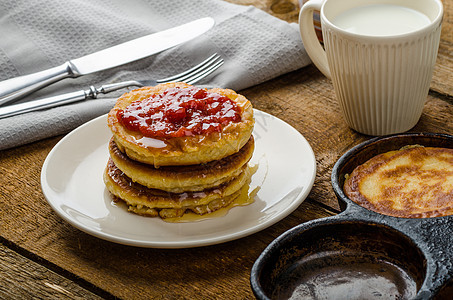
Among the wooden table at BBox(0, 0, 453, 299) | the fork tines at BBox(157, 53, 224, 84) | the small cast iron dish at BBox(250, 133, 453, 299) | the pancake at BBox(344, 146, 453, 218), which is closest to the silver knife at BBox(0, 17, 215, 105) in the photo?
the fork tines at BBox(157, 53, 224, 84)

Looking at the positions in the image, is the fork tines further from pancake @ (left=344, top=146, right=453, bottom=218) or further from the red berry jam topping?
pancake @ (left=344, top=146, right=453, bottom=218)

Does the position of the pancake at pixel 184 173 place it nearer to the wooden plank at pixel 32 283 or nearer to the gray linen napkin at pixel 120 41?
the wooden plank at pixel 32 283

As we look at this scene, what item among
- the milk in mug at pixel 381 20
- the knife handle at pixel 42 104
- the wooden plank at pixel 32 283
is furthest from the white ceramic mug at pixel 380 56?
the wooden plank at pixel 32 283

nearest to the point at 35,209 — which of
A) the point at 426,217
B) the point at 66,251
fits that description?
the point at 66,251

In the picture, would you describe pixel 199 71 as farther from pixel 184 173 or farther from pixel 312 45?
pixel 184 173

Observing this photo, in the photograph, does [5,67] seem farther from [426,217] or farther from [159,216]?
[426,217]

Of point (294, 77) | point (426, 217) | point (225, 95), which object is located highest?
point (225, 95)
